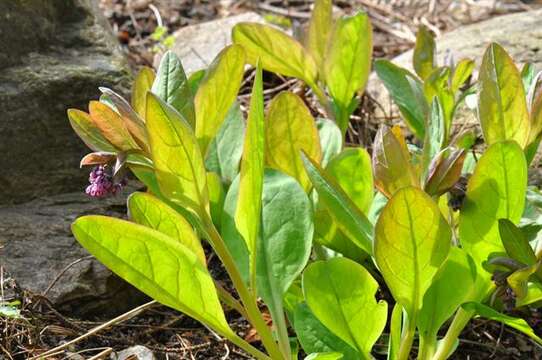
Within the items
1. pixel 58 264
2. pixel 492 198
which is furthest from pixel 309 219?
pixel 58 264

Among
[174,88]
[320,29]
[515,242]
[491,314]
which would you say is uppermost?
[174,88]

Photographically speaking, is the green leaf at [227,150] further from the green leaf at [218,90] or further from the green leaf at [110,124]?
the green leaf at [110,124]

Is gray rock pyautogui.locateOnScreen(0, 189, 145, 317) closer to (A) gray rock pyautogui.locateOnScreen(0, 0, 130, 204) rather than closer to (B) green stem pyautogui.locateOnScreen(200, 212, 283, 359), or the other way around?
(A) gray rock pyautogui.locateOnScreen(0, 0, 130, 204)

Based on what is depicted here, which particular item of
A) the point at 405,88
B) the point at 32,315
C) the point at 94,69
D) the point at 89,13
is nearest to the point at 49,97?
the point at 94,69

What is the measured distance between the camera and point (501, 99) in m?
1.38

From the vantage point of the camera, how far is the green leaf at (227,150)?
65.2 inches

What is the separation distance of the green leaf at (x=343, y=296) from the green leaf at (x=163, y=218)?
174 millimetres

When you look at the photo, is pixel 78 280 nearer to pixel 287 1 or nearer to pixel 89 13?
pixel 89 13

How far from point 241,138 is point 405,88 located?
44cm

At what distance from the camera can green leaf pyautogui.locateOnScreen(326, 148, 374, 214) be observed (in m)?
1.50

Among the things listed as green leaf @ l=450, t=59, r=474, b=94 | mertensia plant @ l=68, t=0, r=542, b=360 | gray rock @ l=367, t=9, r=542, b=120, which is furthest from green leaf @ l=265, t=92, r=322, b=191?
gray rock @ l=367, t=9, r=542, b=120

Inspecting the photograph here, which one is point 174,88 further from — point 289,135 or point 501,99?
point 501,99

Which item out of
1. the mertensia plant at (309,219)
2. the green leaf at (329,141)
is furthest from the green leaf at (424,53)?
the mertensia plant at (309,219)

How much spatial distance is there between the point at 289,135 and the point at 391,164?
29cm
